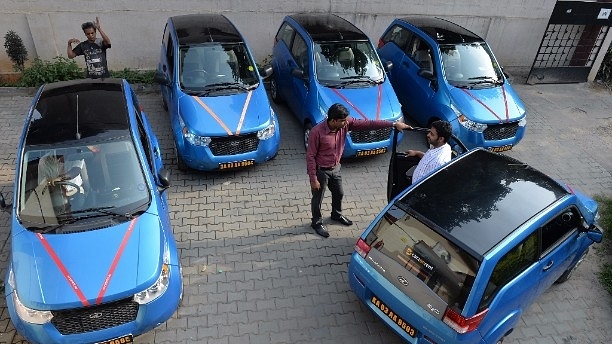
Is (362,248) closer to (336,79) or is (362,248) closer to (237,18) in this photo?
(336,79)

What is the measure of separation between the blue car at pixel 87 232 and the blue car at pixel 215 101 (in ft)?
4.12

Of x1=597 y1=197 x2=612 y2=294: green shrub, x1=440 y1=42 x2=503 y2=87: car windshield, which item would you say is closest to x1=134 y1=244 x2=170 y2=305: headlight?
x1=597 y1=197 x2=612 y2=294: green shrub

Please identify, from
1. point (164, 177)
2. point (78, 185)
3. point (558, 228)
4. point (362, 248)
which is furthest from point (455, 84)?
point (78, 185)

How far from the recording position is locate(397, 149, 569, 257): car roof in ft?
13.4

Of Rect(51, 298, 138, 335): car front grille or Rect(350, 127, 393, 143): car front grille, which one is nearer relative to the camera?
Rect(51, 298, 138, 335): car front grille

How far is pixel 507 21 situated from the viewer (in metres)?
11.4

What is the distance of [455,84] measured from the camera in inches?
318

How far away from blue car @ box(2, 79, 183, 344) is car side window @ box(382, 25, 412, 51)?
5.97 m

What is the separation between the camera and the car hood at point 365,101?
7.32 m

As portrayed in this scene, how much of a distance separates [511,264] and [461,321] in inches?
29.9

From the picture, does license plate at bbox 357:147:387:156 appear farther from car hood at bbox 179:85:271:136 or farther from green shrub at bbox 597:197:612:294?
green shrub at bbox 597:197:612:294

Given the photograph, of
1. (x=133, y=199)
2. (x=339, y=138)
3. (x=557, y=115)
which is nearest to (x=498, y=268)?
(x=339, y=138)

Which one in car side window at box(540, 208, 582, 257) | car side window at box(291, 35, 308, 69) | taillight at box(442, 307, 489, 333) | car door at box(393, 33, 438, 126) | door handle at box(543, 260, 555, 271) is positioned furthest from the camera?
car door at box(393, 33, 438, 126)

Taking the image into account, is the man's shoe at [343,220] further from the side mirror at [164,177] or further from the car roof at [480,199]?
the side mirror at [164,177]
